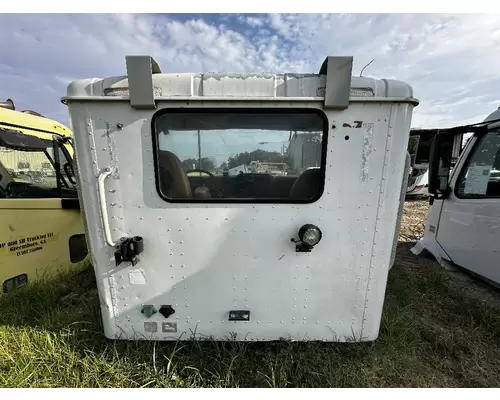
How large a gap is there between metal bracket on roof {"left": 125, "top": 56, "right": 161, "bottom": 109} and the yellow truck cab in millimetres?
2153

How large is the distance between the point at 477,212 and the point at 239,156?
3342mm

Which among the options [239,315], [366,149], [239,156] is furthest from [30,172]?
[366,149]

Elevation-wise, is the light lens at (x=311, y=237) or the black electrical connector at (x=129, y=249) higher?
the light lens at (x=311, y=237)

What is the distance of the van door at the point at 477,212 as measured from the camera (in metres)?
3.09

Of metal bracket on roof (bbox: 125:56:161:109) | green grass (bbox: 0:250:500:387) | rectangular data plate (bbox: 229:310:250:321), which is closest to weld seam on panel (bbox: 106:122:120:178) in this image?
metal bracket on roof (bbox: 125:56:161:109)

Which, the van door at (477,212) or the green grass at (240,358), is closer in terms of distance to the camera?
the green grass at (240,358)

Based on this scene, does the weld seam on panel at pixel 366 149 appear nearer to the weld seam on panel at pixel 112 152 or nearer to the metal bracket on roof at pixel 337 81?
the metal bracket on roof at pixel 337 81

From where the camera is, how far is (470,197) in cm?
344

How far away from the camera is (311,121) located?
179cm

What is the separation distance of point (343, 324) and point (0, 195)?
3814mm

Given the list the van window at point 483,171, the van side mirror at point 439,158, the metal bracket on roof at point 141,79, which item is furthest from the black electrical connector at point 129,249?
the van window at point 483,171

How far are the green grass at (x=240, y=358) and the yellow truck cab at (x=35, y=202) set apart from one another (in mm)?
542

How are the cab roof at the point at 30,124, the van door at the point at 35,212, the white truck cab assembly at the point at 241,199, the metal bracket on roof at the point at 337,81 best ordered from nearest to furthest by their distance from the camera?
the metal bracket on roof at the point at 337,81
the white truck cab assembly at the point at 241,199
the van door at the point at 35,212
the cab roof at the point at 30,124

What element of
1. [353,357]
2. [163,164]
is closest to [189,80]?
[163,164]
